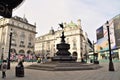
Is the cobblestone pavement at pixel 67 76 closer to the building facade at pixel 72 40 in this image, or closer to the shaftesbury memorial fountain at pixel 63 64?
the shaftesbury memorial fountain at pixel 63 64

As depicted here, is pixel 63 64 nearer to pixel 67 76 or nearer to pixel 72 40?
pixel 67 76

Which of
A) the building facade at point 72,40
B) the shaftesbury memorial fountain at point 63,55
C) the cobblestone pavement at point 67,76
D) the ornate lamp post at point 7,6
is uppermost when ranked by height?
the building facade at point 72,40

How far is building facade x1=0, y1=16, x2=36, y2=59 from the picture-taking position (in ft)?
181

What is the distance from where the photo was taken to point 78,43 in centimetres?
7306

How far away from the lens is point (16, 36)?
59.2m

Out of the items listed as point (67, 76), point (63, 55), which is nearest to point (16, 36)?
point (63, 55)

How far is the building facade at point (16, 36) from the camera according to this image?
55.1m

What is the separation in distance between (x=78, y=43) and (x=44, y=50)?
105 ft

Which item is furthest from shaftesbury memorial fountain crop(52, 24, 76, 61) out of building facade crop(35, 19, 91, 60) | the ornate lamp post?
building facade crop(35, 19, 91, 60)

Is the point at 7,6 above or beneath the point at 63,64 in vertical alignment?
above

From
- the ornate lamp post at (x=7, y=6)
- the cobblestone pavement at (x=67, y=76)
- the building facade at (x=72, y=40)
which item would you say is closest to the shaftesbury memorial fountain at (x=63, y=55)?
the cobblestone pavement at (x=67, y=76)

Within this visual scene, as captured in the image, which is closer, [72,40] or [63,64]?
[63,64]

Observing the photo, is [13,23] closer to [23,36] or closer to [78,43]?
[23,36]

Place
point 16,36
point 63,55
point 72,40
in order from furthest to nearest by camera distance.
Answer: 1. point 72,40
2. point 16,36
3. point 63,55
